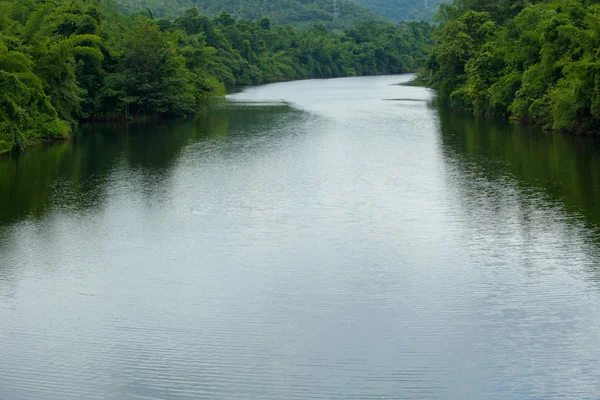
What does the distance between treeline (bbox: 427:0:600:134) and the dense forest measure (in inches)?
3962

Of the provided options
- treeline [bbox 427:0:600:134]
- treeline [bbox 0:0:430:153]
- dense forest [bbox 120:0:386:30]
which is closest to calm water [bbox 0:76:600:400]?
treeline [bbox 427:0:600:134]

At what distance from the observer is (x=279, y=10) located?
6663 inches

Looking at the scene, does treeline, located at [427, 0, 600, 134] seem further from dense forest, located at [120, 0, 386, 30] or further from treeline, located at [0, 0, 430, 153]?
dense forest, located at [120, 0, 386, 30]

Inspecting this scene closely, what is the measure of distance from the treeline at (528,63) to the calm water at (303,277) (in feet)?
10.4

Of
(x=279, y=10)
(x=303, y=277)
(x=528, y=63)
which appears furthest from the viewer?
(x=279, y=10)

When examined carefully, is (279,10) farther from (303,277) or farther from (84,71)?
(303,277)

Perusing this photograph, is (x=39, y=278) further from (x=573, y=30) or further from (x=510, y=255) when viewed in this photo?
(x=573, y=30)

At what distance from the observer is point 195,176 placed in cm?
3041

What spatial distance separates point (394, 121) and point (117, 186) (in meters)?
25.0

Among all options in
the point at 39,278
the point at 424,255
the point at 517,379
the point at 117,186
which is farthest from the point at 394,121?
the point at 517,379

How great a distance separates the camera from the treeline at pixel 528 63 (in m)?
35.4

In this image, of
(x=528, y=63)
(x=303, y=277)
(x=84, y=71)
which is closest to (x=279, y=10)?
(x=84, y=71)

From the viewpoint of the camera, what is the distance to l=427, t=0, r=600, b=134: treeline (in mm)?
35438

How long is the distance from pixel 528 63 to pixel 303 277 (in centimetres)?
3099
